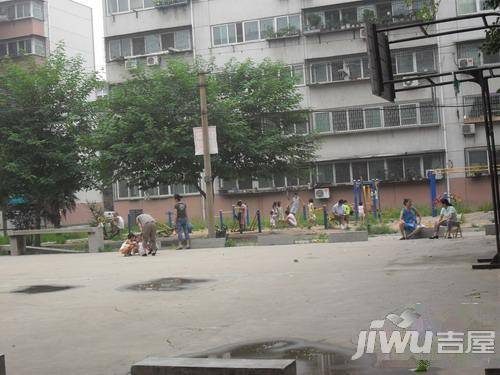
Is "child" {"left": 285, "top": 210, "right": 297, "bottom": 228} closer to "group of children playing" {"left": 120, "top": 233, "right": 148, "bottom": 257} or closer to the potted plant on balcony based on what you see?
"group of children playing" {"left": 120, "top": 233, "right": 148, "bottom": 257}

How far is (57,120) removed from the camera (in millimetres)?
28281

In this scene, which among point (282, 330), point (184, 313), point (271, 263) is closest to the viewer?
point (282, 330)

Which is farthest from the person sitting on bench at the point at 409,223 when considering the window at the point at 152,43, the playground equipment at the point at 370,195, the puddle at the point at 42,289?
the window at the point at 152,43

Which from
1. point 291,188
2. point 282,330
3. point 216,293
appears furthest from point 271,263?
point 291,188

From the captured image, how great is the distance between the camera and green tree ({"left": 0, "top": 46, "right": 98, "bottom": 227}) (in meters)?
27.3

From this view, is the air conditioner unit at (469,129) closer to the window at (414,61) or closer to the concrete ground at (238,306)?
the window at (414,61)

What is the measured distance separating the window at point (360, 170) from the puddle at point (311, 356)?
103 feet

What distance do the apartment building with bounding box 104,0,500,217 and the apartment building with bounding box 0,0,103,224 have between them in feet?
32.5

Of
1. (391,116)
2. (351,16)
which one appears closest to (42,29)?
(351,16)

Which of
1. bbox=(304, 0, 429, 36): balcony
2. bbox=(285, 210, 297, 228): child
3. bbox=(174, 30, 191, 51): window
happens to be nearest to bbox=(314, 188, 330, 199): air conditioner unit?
bbox=(285, 210, 297, 228): child

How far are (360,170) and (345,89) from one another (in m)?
4.99

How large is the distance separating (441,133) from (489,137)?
25921mm

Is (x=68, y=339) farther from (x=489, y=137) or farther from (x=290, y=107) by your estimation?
(x=290, y=107)

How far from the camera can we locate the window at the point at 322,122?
126 feet
